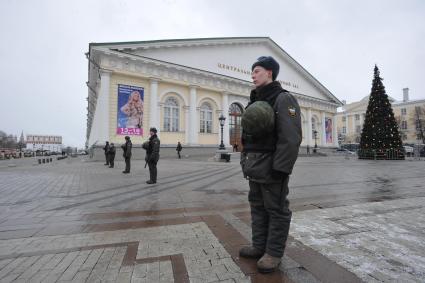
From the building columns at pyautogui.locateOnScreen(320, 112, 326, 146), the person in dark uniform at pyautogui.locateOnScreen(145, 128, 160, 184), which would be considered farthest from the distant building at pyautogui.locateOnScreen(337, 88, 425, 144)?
the person in dark uniform at pyautogui.locateOnScreen(145, 128, 160, 184)

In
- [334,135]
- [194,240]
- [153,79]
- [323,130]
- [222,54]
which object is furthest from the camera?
[334,135]

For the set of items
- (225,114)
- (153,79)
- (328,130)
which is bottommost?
(328,130)

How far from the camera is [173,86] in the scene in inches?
1038

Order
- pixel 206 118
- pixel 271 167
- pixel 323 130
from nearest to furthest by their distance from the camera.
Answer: pixel 271 167, pixel 206 118, pixel 323 130

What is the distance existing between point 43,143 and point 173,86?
82123 millimetres

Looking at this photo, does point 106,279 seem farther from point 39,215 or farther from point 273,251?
point 39,215

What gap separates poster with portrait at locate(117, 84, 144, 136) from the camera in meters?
22.7

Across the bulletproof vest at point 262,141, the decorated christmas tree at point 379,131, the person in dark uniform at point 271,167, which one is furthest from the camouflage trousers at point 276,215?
the decorated christmas tree at point 379,131

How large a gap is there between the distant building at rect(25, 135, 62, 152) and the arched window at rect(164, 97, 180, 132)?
74.3 meters

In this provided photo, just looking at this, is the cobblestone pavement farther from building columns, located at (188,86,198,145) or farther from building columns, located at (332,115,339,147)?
building columns, located at (332,115,339,147)

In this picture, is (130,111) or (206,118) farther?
(206,118)

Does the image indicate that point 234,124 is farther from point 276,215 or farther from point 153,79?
point 276,215

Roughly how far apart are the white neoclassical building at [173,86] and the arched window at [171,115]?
0.33 feet

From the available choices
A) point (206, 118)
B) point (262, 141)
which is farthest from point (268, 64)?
point (206, 118)
